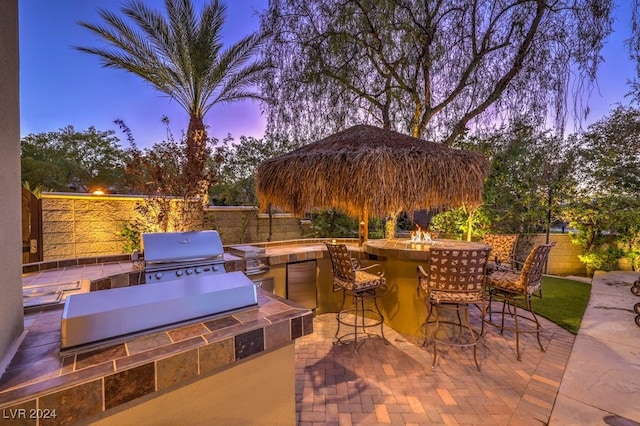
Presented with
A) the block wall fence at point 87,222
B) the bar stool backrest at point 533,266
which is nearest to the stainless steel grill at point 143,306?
the bar stool backrest at point 533,266

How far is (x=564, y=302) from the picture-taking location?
5402 millimetres

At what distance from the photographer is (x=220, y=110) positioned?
285 inches

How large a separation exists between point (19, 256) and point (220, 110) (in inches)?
269

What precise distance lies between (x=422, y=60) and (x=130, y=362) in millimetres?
6792

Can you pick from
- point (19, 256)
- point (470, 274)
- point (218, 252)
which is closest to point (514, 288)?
point (470, 274)

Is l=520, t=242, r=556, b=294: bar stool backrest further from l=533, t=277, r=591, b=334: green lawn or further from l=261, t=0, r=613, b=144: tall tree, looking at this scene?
l=261, t=0, r=613, b=144: tall tree

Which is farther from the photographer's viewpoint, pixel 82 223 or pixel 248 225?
pixel 248 225

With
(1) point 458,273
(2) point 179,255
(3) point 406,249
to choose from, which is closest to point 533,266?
(1) point 458,273

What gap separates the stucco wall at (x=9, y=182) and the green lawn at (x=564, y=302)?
19.0ft

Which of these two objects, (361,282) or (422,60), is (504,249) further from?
(422,60)

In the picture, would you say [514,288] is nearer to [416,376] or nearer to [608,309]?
[416,376]

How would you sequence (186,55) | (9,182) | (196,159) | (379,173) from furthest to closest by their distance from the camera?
(186,55) → (196,159) → (379,173) → (9,182)

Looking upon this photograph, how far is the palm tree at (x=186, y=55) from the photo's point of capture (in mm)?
5983

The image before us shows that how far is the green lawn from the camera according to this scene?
14.5ft
